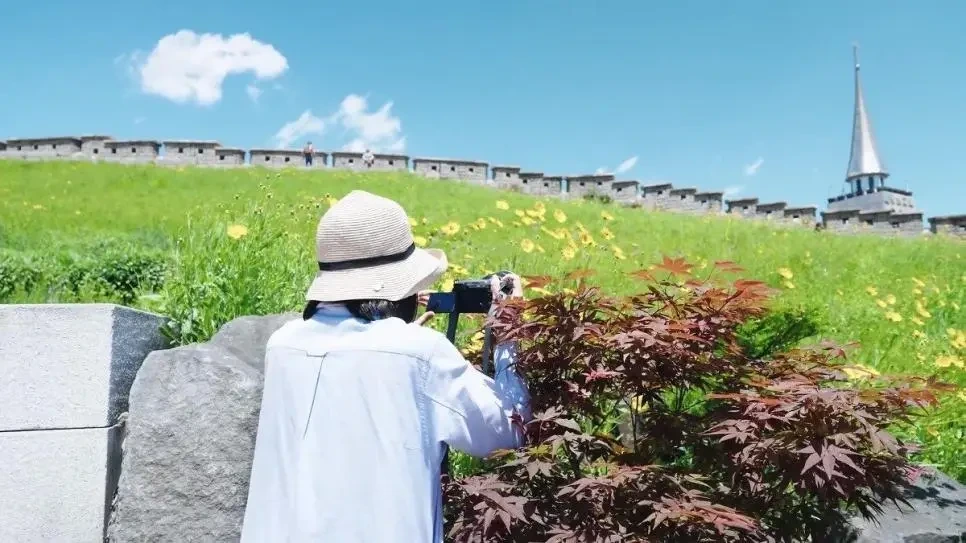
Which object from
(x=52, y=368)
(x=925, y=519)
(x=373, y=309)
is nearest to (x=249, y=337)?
(x=52, y=368)

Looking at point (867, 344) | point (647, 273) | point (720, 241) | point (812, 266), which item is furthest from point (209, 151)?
point (647, 273)

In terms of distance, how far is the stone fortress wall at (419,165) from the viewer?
79.7ft

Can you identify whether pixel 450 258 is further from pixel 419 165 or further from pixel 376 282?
pixel 419 165

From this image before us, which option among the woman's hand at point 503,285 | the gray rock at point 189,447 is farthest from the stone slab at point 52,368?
the woman's hand at point 503,285

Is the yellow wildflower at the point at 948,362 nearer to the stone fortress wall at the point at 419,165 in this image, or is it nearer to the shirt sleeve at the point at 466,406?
the shirt sleeve at the point at 466,406

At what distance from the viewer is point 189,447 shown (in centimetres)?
317

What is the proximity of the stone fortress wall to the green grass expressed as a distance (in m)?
8.63

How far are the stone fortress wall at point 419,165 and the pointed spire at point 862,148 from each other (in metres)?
33.2

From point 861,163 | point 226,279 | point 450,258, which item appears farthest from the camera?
point 861,163

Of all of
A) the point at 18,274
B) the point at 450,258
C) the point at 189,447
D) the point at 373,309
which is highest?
the point at 450,258

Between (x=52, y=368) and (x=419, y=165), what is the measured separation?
26.1 metres

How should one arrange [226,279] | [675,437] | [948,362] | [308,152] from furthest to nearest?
[308,152] → [948,362] → [226,279] → [675,437]

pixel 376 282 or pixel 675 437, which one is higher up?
pixel 376 282

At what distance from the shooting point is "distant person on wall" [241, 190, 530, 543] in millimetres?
1934
